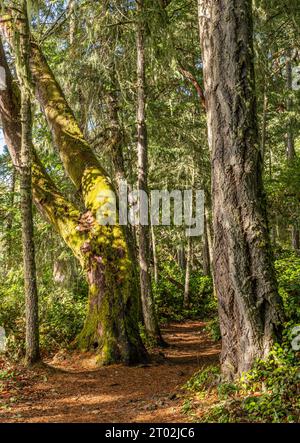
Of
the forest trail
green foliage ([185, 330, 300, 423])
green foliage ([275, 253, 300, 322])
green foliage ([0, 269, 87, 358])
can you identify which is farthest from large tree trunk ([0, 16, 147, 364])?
green foliage ([185, 330, 300, 423])

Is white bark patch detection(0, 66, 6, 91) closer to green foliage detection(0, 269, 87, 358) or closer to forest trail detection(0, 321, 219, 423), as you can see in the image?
green foliage detection(0, 269, 87, 358)

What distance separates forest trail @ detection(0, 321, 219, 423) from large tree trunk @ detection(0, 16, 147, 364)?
0.45m

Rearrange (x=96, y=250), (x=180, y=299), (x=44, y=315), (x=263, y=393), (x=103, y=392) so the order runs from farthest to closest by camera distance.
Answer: (x=180, y=299)
(x=44, y=315)
(x=96, y=250)
(x=103, y=392)
(x=263, y=393)

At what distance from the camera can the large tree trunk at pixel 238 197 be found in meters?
4.47

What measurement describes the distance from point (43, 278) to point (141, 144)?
15.6 feet

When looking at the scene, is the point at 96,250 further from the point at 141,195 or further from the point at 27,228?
the point at 141,195

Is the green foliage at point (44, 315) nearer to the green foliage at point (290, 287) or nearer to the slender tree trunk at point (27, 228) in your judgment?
the slender tree trunk at point (27, 228)

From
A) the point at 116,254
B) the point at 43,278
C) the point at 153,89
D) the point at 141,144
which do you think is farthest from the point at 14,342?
the point at 153,89

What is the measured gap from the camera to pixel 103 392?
586cm

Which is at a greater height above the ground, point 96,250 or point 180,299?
point 96,250

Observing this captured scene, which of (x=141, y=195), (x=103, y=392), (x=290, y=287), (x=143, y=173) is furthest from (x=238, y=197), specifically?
(x=143, y=173)

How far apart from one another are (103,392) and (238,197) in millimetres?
3391

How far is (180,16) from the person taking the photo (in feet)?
31.1

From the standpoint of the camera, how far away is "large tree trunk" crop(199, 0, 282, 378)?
176 inches
